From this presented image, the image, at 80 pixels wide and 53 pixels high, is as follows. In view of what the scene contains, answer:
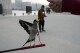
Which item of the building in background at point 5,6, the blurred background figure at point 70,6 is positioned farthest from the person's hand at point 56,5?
the building in background at point 5,6

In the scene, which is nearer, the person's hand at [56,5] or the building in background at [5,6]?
the person's hand at [56,5]

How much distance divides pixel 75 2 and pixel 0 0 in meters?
25.7

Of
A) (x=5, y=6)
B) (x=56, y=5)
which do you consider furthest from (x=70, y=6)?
(x=5, y=6)

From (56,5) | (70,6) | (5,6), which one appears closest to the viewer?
(70,6)

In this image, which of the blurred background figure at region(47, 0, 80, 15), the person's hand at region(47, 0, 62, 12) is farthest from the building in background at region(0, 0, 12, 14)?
the blurred background figure at region(47, 0, 80, 15)

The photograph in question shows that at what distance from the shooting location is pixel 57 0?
118 cm

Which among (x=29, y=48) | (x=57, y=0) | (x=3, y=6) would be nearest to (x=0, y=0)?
(x=3, y=6)

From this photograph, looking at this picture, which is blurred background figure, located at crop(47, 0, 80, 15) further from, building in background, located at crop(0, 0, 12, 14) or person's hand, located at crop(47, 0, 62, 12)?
building in background, located at crop(0, 0, 12, 14)

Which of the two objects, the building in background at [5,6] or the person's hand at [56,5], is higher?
the person's hand at [56,5]

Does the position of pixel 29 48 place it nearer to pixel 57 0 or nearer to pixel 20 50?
pixel 20 50

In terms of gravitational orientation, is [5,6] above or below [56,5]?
below

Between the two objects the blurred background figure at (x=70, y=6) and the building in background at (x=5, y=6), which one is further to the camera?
the building in background at (x=5, y=6)

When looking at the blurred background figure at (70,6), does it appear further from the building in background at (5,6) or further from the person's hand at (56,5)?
the building in background at (5,6)

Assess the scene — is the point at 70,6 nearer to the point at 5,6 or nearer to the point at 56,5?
the point at 56,5
